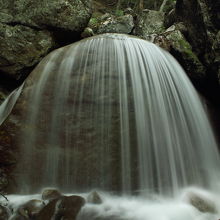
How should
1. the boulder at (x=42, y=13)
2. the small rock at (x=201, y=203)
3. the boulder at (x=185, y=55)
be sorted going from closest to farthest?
1. the small rock at (x=201, y=203)
2. the boulder at (x=185, y=55)
3. the boulder at (x=42, y=13)

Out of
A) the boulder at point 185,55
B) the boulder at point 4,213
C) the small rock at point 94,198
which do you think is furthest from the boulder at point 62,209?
the boulder at point 185,55

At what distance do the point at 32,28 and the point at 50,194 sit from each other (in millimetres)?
4732

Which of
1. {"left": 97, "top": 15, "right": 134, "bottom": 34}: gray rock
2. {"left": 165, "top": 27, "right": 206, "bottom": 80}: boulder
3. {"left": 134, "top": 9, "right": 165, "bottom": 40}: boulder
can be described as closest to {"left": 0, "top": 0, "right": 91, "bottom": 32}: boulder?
{"left": 165, "top": 27, "right": 206, "bottom": 80}: boulder

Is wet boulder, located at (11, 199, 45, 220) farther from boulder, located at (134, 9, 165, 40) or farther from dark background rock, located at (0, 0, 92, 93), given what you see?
boulder, located at (134, 9, 165, 40)

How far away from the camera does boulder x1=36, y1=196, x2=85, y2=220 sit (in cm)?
326

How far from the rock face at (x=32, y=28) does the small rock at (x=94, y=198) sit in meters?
3.91

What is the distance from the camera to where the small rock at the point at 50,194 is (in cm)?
381

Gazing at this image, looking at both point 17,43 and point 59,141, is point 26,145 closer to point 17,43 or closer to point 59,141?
point 59,141

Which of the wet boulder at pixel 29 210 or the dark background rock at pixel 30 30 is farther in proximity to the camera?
the dark background rock at pixel 30 30

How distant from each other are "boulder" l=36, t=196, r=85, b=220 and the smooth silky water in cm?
13

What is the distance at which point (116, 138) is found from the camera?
450cm

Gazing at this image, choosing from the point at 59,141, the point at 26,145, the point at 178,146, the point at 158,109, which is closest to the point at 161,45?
the point at 158,109

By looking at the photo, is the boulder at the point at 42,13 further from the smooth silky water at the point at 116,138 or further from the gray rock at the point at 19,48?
the smooth silky water at the point at 116,138

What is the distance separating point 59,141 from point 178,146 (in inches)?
91.5
